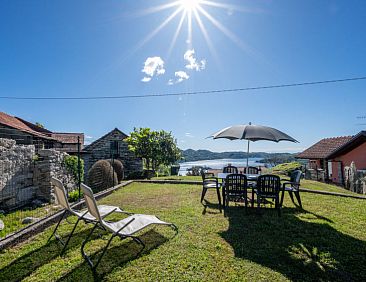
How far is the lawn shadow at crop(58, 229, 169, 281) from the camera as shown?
99.2 inches

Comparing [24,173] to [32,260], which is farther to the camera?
[24,173]

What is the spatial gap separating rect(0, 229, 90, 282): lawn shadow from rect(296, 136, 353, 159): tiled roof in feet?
65.8

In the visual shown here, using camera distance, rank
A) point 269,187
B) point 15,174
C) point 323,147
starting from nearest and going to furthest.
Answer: point 269,187, point 15,174, point 323,147

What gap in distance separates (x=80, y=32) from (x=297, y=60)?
33.0ft

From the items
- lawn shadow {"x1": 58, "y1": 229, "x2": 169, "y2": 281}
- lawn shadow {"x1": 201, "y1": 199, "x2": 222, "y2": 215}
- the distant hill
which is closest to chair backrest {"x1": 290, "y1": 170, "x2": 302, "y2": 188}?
lawn shadow {"x1": 201, "y1": 199, "x2": 222, "y2": 215}

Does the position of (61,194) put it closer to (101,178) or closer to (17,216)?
(17,216)

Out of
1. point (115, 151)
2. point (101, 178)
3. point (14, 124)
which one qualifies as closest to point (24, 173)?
point (101, 178)

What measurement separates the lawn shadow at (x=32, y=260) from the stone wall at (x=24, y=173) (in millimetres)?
4077

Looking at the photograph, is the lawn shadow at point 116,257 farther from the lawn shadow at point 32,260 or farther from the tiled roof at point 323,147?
the tiled roof at point 323,147

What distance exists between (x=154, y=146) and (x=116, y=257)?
13638mm

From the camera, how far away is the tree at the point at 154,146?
53.4 feet

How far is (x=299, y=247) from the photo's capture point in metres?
3.27

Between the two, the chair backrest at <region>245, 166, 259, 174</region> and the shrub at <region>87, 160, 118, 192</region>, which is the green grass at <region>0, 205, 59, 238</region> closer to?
the shrub at <region>87, 160, 118, 192</region>

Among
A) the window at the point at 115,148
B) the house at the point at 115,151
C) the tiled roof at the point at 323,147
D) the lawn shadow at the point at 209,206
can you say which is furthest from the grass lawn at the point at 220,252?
the tiled roof at the point at 323,147
